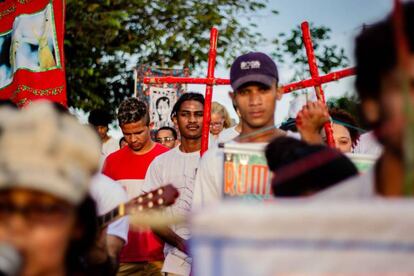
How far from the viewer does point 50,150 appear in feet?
6.55

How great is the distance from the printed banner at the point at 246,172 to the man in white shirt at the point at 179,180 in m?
1.99

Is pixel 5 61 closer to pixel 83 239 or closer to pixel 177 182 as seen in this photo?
pixel 177 182

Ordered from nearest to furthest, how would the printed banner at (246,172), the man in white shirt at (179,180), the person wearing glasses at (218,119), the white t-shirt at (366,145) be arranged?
the printed banner at (246,172) < the white t-shirt at (366,145) < the man in white shirt at (179,180) < the person wearing glasses at (218,119)

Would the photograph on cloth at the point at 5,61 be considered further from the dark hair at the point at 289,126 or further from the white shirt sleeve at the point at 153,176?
the dark hair at the point at 289,126

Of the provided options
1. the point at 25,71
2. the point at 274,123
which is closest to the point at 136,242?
the point at 25,71

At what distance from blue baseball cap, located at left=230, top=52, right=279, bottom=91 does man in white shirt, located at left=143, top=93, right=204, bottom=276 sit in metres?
1.49

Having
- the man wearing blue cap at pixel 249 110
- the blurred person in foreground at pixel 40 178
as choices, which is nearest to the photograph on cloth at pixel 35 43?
the man wearing blue cap at pixel 249 110

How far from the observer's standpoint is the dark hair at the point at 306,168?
253cm

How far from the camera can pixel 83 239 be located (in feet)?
8.10

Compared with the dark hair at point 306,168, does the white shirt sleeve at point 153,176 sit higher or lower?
lower

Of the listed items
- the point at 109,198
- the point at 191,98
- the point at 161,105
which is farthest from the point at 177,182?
the point at 161,105

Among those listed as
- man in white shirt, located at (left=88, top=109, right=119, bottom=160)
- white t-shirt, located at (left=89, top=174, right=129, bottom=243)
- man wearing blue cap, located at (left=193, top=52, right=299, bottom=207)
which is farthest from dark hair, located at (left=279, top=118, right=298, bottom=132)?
man in white shirt, located at (left=88, top=109, right=119, bottom=160)

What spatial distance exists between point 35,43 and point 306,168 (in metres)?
5.95

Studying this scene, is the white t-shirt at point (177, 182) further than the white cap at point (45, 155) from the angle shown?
Yes
